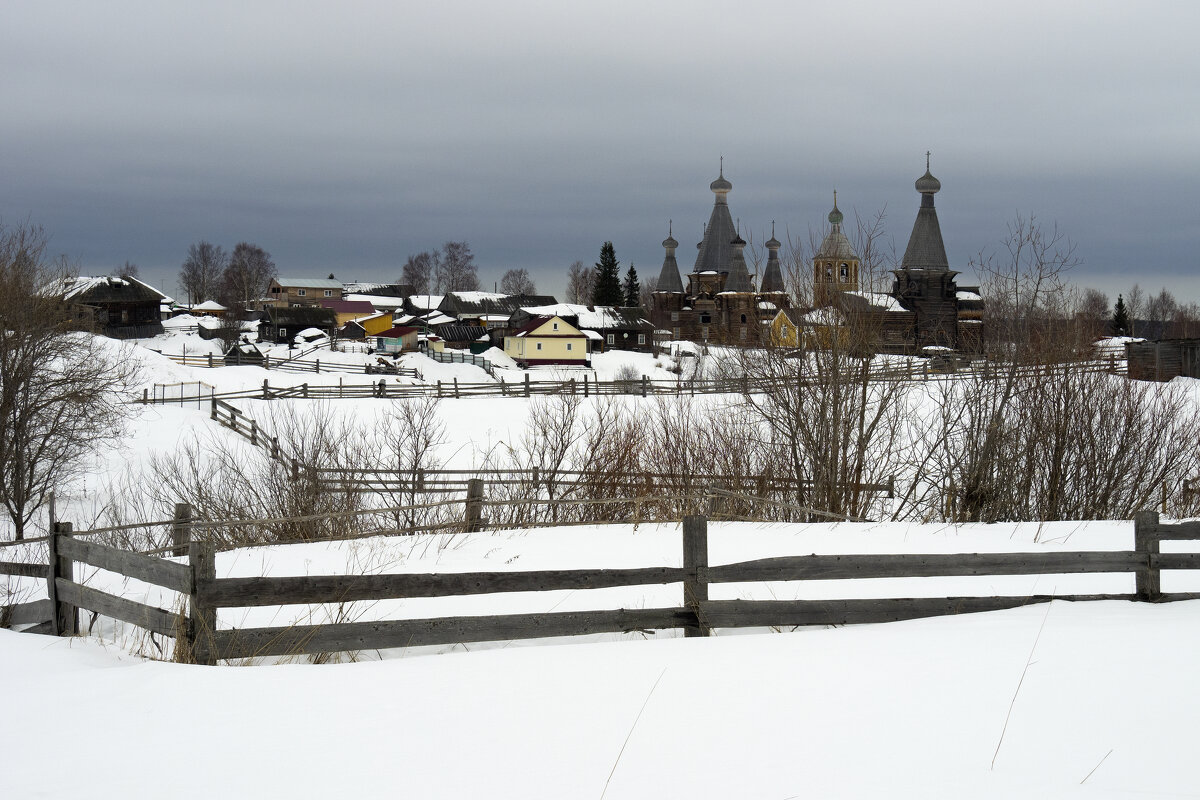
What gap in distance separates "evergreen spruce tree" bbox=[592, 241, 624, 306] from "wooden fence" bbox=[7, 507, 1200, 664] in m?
104

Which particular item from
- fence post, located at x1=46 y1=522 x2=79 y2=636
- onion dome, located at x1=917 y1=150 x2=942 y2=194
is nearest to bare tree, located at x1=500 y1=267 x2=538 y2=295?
onion dome, located at x1=917 y1=150 x2=942 y2=194

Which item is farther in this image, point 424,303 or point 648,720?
point 424,303

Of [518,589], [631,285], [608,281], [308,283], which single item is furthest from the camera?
[308,283]

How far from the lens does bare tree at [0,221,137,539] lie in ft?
81.3

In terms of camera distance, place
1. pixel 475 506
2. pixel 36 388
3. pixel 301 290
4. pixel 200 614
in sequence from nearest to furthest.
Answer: pixel 200 614, pixel 475 506, pixel 36 388, pixel 301 290

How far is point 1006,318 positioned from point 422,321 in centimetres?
8857

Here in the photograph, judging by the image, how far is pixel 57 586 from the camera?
8047mm

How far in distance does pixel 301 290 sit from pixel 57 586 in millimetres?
153244

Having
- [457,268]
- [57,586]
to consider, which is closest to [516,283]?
[457,268]

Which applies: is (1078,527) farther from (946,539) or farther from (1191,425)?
(1191,425)

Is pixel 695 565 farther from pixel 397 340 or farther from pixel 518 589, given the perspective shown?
pixel 397 340

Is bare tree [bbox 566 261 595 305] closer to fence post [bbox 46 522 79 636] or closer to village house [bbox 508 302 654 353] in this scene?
village house [bbox 508 302 654 353]

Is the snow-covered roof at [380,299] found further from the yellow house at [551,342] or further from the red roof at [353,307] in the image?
the yellow house at [551,342]

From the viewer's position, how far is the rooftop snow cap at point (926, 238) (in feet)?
256
